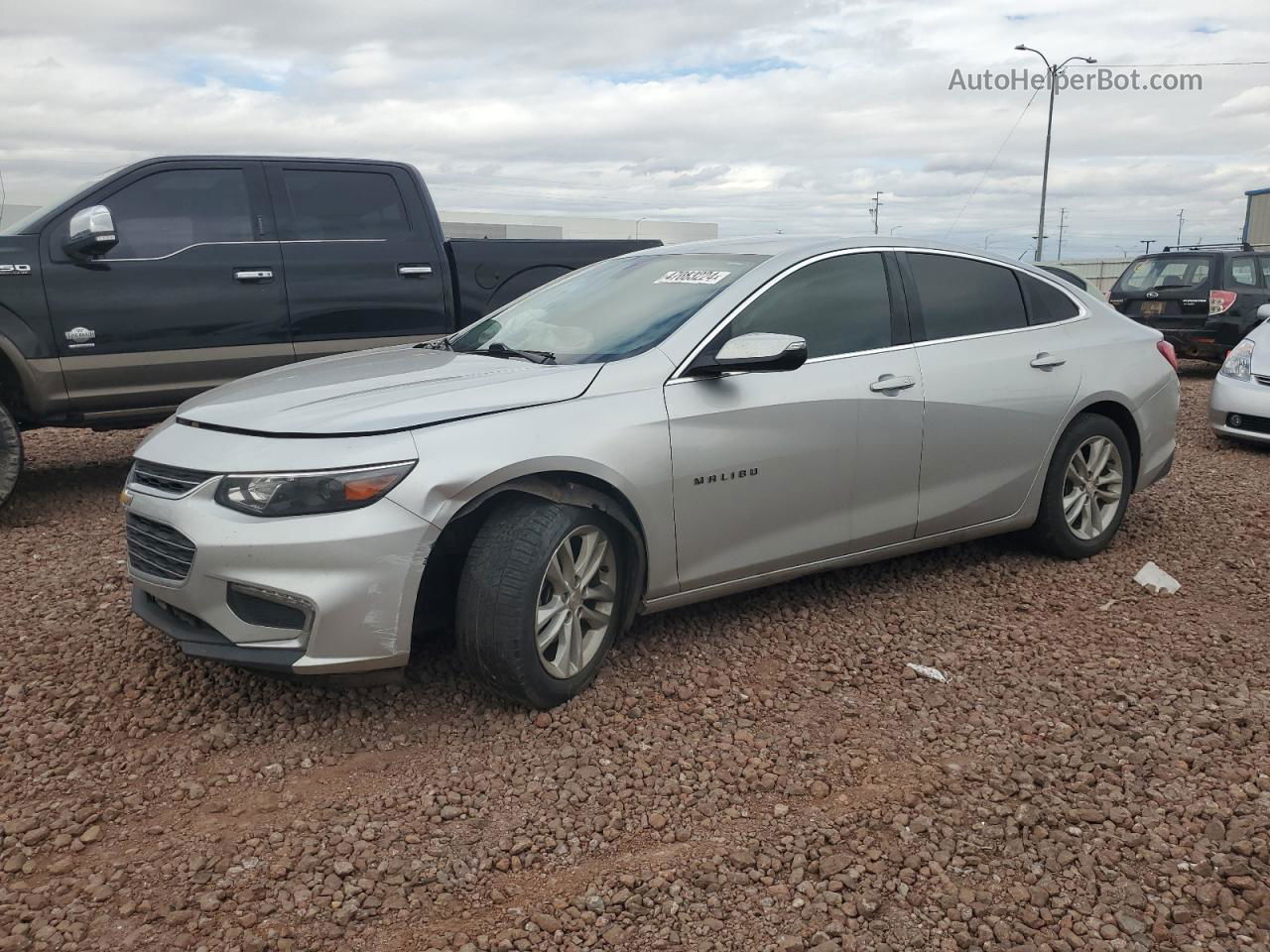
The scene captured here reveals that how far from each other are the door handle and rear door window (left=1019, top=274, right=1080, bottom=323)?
1062 mm

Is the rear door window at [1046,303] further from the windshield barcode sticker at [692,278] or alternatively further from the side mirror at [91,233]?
the side mirror at [91,233]

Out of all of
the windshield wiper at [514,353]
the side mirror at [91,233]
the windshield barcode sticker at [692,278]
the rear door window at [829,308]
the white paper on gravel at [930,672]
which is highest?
the side mirror at [91,233]

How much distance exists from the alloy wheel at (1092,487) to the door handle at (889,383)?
120 centimetres

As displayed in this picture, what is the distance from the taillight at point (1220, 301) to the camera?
1342 centimetres

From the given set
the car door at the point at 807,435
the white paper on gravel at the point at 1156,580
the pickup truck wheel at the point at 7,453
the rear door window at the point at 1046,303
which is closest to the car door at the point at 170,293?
the pickup truck wheel at the point at 7,453

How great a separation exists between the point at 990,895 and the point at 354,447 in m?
2.20

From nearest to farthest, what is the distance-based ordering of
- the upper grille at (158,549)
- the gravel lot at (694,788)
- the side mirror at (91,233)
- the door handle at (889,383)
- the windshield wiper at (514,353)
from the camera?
1. the gravel lot at (694,788)
2. the upper grille at (158,549)
3. the windshield wiper at (514,353)
4. the door handle at (889,383)
5. the side mirror at (91,233)

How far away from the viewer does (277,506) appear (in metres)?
3.38

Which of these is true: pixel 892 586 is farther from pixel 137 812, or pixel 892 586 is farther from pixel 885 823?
pixel 137 812

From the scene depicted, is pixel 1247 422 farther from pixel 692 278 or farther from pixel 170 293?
pixel 170 293

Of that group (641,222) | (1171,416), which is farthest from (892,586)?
(641,222)

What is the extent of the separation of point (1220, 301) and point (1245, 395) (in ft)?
18.0

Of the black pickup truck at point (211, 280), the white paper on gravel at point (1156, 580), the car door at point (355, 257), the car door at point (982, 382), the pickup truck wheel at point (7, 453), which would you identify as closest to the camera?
the car door at point (982, 382)

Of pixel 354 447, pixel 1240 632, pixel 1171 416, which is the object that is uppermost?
pixel 354 447
